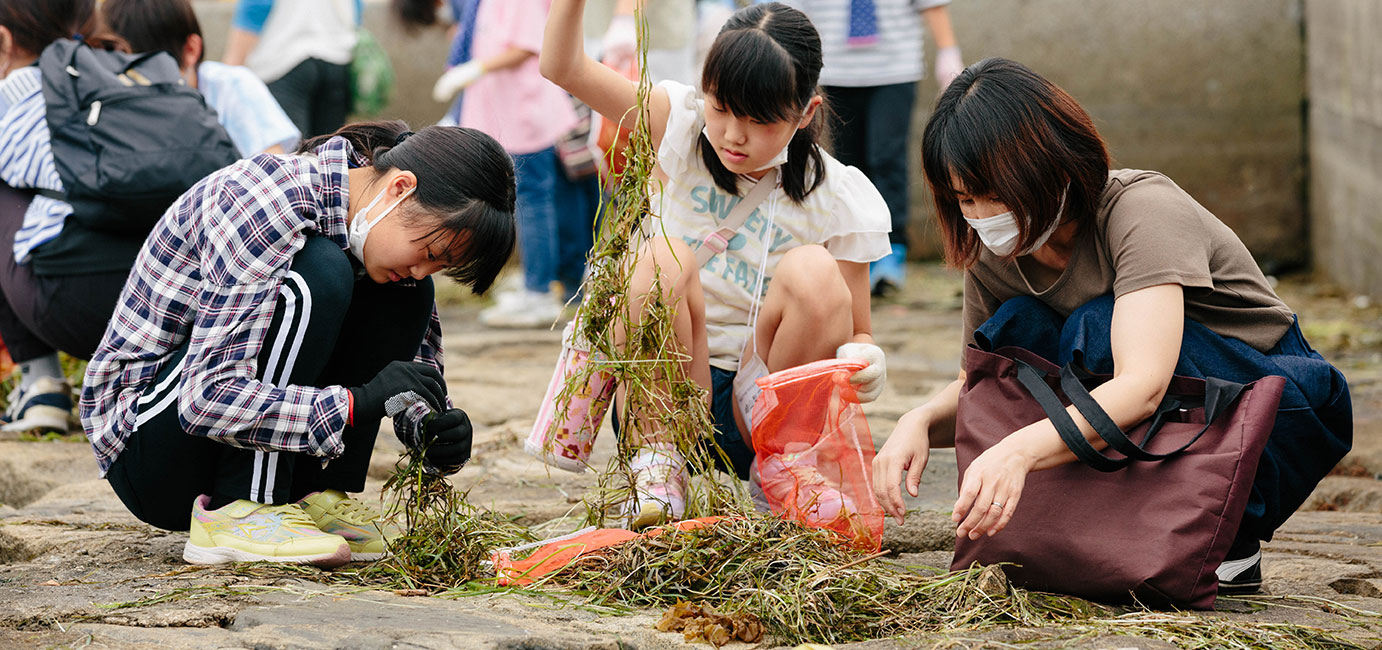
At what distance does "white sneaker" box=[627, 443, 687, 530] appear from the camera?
228cm

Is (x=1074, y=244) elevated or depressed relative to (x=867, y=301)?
elevated

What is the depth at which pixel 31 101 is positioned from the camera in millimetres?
2996

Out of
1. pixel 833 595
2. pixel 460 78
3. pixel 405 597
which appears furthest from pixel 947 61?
pixel 405 597

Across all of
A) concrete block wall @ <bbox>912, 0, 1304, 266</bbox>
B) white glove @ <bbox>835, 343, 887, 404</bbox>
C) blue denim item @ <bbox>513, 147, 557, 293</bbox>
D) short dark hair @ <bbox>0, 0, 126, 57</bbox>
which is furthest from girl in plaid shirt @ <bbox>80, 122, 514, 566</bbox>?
concrete block wall @ <bbox>912, 0, 1304, 266</bbox>

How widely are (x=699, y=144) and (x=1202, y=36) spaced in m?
4.79

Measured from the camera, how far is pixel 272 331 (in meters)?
2.06

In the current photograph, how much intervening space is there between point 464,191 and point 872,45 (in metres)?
3.19

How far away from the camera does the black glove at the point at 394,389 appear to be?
208 cm

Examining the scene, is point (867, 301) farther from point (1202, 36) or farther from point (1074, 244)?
point (1202, 36)

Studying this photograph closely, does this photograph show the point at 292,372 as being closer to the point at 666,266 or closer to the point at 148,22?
the point at 666,266

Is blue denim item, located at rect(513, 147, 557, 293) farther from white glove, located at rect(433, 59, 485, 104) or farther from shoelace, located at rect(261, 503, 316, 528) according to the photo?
shoelace, located at rect(261, 503, 316, 528)

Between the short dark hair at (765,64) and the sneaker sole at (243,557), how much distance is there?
1034 millimetres

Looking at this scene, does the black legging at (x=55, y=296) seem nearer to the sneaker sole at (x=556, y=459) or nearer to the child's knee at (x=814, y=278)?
the sneaker sole at (x=556, y=459)

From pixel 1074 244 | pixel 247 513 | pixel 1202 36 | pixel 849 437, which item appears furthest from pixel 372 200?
pixel 1202 36
